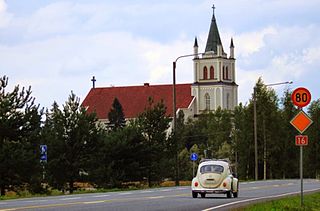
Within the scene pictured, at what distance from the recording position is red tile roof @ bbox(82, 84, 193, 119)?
189375 millimetres

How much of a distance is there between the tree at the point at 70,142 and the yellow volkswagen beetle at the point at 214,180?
990 inches

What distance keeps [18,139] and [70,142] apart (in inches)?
265

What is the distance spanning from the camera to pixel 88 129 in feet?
207

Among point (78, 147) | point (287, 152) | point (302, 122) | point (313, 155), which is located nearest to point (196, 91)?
point (313, 155)

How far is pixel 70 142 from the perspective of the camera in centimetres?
6238

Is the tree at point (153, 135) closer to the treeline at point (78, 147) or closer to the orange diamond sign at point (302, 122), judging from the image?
the treeline at point (78, 147)

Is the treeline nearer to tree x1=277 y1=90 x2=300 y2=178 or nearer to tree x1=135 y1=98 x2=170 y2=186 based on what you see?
tree x1=135 y1=98 x2=170 y2=186

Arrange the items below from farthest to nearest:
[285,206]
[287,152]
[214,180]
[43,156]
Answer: [287,152]
[43,156]
[214,180]
[285,206]

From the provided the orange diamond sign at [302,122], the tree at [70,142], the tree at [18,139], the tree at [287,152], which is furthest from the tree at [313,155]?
the orange diamond sign at [302,122]

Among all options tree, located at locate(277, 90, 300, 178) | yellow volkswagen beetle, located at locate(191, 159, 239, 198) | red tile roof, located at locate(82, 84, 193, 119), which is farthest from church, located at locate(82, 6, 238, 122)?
yellow volkswagen beetle, located at locate(191, 159, 239, 198)

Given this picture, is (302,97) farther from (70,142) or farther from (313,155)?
(313,155)

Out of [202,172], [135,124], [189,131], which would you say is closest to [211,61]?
[189,131]

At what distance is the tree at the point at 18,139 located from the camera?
52.8 m

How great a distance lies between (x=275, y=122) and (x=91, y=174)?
44.4 metres
